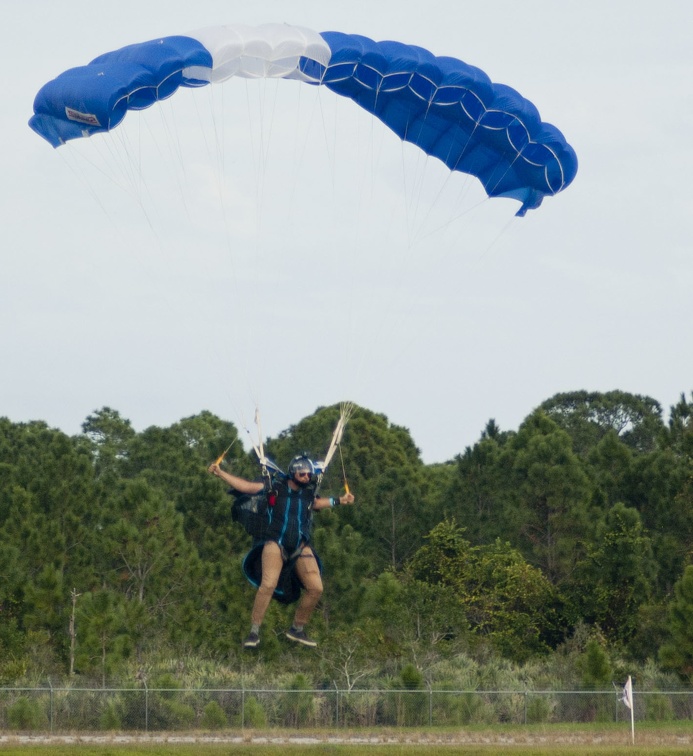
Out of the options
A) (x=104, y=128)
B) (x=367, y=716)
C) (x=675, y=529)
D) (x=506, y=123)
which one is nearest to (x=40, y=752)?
(x=367, y=716)

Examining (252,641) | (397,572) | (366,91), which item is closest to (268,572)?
(252,641)

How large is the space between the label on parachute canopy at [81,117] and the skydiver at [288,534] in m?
4.53

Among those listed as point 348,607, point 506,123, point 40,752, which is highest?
point 506,123

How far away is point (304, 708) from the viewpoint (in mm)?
25641

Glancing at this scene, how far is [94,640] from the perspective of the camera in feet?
100

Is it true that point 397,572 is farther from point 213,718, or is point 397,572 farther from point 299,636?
point 299,636

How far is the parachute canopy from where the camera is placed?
56.1ft

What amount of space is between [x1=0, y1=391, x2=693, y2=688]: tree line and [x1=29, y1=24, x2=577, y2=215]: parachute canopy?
36.3 ft

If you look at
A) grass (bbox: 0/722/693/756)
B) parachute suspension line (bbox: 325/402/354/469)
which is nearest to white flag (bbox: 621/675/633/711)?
grass (bbox: 0/722/693/756)

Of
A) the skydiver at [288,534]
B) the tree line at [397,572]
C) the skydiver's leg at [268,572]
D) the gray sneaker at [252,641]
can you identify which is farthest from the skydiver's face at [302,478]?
the tree line at [397,572]

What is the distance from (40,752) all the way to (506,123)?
35.7 feet

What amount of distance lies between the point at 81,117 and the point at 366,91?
3.77 meters

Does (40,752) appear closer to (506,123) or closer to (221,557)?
(506,123)

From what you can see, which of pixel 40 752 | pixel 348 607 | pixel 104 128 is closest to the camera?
pixel 104 128
